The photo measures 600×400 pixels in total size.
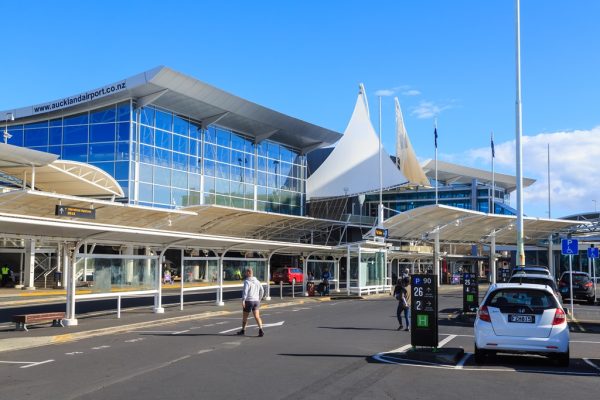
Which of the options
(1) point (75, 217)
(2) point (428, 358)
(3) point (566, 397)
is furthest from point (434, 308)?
(1) point (75, 217)

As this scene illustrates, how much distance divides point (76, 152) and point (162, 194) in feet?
23.8

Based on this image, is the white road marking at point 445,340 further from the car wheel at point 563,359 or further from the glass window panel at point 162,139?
the glass window panel at point 162,139

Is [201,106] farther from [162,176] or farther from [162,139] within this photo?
[162,176]

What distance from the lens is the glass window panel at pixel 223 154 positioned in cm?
5767

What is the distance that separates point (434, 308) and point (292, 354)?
2905 millimetres

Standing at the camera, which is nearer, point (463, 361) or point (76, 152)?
point (463, 361)

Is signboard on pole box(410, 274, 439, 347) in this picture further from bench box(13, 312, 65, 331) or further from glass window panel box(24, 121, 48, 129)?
glass window panel box(24, 121, 48, 129)

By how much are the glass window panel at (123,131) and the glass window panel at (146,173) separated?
8.21 feet

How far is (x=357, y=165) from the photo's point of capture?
6756cm

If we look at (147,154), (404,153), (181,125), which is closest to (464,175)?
(404,153)

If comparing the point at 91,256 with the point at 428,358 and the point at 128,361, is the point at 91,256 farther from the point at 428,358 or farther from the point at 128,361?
the point at 428,358

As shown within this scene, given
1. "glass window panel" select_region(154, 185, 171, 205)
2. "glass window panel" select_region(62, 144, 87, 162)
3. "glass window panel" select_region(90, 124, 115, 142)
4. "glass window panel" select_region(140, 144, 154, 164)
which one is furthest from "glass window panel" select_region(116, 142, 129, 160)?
"glass window panel" select_region(154, 185, 171, 205)

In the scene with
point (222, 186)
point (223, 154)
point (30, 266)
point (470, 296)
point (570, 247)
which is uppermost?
point (223, 154)

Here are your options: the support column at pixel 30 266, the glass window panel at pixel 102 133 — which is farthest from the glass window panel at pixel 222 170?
the support column at pixel 30 266
